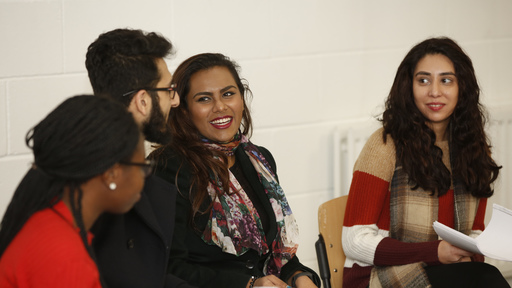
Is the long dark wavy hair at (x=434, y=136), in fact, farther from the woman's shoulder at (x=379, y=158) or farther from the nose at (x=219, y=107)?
the nose at (x=219, y=107)

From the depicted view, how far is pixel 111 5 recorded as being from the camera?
253 centimetres

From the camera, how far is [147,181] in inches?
71.6

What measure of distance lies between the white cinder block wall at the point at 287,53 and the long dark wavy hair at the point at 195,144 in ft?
1.61

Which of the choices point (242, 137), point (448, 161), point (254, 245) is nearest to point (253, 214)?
point (254, 245)

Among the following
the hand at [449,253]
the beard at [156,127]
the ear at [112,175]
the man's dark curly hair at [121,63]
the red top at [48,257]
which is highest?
the man's dark curly hair at [121,63]

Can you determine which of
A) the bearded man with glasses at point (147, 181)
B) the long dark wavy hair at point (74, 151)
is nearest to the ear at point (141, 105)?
the bearded man with glasses at point (147, 181)

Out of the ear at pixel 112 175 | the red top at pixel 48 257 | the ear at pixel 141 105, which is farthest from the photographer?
the ear at pixel 141 105

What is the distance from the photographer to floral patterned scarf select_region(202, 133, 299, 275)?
2.06 metres

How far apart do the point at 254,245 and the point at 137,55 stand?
2.35 feet

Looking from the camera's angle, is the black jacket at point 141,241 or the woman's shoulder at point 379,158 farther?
the woman's shoulder at point 379,158

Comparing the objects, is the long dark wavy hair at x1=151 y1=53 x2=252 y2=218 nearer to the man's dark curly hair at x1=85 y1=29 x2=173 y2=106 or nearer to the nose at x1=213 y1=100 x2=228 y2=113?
the nose at x1=213 y1=100 x2=228 y2=113

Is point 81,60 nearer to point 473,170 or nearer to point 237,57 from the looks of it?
point 237,57

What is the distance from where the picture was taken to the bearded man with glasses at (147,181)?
5.42 ft

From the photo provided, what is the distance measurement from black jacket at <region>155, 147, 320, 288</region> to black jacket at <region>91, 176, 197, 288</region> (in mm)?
125
